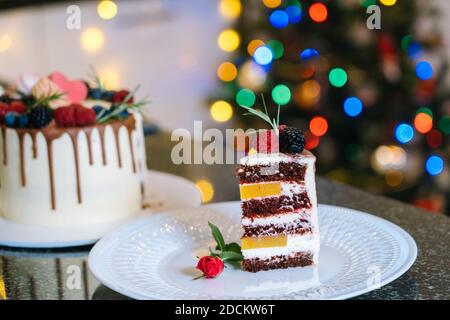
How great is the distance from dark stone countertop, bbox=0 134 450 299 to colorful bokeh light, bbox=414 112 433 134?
1861 millimetres

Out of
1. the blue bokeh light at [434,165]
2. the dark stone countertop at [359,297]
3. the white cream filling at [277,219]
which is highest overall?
the white cream filling at [277,219]

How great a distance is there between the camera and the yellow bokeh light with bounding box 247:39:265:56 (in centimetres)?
415

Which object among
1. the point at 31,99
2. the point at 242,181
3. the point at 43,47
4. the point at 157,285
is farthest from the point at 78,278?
the point at 43,47

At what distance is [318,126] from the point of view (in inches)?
151

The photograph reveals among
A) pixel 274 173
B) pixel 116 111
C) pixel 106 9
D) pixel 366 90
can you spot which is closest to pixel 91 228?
pixel 116 111

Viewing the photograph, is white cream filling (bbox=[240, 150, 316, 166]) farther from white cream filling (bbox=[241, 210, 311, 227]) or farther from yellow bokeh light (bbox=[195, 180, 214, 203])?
yellow bokeh light (bbox=[195, 180, 214, 203])

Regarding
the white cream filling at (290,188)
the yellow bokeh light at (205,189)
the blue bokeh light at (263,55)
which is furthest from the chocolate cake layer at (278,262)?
the blue bokeh light at (263,55)

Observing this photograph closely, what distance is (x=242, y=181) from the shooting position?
53.5 inches

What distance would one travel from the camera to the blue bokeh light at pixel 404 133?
141 inches

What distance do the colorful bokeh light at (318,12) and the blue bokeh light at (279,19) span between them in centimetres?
20

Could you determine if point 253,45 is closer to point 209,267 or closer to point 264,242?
point 264,242

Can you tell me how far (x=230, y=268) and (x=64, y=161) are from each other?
0.50 metres

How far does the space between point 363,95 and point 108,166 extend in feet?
7.33

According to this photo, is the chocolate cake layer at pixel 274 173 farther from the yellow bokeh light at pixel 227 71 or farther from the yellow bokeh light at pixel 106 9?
A: the yellow bokeh light at pixel 106 9
